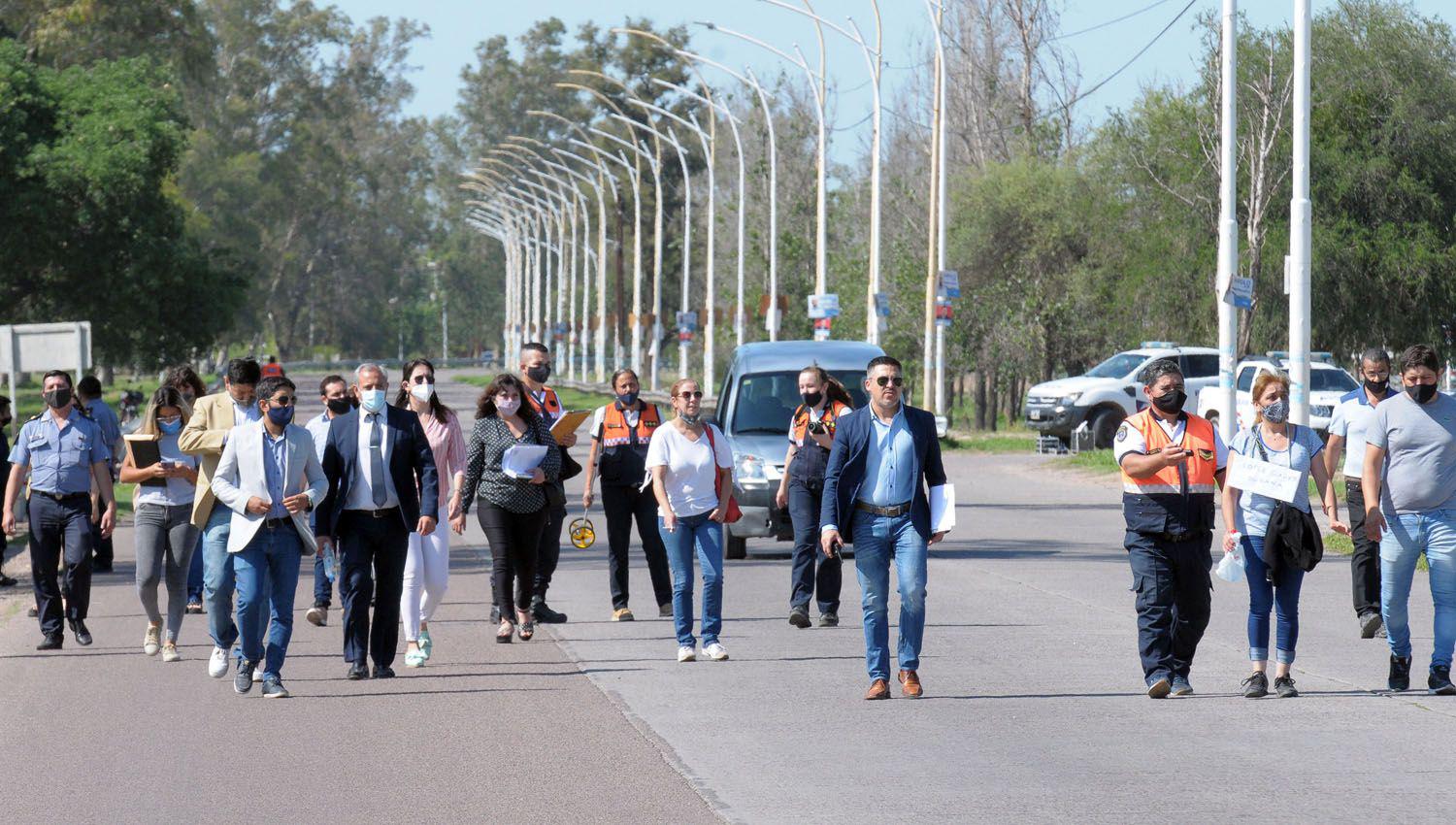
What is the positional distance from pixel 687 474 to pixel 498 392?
1408 millimetres

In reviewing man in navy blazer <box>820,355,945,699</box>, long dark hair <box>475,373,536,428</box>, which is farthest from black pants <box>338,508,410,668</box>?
man in navy blazer <box>820,355,945,699</box>

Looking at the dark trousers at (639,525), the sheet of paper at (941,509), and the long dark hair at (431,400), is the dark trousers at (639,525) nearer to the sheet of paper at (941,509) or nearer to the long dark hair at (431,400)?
the long dark hair at (431,400)

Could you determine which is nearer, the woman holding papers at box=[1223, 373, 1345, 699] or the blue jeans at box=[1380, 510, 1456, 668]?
the woman holding papers at box=[1223, 373, 1345, 699]

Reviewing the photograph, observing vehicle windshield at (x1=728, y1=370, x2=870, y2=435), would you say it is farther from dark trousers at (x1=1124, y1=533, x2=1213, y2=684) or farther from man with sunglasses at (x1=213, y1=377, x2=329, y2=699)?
dark trousers at (x1=1124, y1=533, x2=1213, y2=684)

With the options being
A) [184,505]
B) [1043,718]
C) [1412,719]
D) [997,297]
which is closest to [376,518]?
[184,505]

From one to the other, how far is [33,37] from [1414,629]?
46526 mm

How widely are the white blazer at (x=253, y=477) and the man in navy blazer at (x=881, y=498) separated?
2732 millimetres

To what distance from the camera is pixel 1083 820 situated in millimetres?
7691

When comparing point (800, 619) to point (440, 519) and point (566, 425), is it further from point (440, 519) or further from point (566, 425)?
point (440, 519)

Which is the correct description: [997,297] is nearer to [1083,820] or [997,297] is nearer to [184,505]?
[184,505]

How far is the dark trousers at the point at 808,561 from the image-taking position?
14383 mm

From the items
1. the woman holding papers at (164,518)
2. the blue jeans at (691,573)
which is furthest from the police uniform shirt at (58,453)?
the blue jeans at (691,573)

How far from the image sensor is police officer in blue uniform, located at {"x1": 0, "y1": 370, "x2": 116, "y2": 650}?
43.9ft

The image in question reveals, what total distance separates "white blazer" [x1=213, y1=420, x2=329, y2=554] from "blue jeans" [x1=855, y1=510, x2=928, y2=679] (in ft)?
9.37
